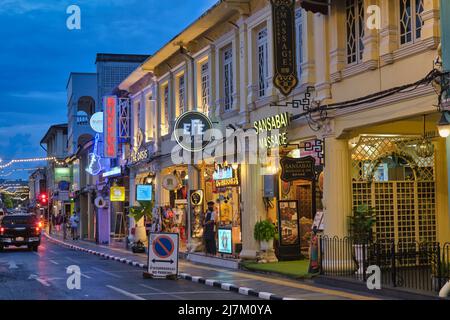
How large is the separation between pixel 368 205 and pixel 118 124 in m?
20.1

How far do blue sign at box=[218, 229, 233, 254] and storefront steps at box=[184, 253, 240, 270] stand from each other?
1.24 feet

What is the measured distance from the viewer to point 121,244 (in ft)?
119

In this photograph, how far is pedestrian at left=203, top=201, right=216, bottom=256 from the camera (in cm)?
2353

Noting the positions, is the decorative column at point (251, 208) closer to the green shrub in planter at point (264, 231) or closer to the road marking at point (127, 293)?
the green shrub in planter at point (264, 231)

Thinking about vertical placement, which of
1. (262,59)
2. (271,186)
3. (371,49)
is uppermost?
(262,59)

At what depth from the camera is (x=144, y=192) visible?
31125mm

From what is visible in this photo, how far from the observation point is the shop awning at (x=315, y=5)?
55.1ft

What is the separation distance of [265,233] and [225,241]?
8.08 feet

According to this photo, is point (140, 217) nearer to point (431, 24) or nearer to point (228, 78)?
point (228, 78)

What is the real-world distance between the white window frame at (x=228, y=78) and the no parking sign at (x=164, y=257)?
6738 millimetres

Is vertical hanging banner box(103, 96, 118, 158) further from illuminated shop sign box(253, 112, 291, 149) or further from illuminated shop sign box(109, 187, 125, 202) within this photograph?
illuminated shop sign box(253, 112, 291, 149)

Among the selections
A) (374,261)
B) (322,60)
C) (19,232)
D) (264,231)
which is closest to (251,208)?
(264,231)
